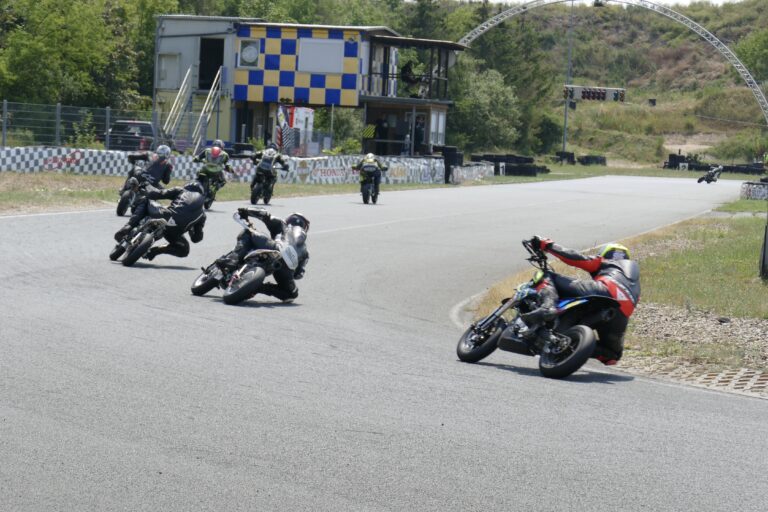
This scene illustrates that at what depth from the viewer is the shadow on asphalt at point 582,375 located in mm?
9102

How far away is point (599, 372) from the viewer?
975 centimetres

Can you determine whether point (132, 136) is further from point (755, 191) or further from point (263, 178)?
point (755, 191)

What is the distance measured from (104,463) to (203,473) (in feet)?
1.57

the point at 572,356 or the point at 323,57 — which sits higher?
the point at 323,57

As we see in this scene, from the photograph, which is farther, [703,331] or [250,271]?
[703,331]

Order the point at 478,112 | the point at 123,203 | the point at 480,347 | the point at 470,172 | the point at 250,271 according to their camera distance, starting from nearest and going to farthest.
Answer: the point at 480,347, the point at 250,271, the point at 123,203, the point at 470,172, the point at 478,112

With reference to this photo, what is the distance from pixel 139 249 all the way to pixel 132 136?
23379 millimetres

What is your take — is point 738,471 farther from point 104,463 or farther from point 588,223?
point 588,223

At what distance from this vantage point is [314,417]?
679 centimetres

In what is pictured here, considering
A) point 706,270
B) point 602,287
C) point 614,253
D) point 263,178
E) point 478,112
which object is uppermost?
point 478,112

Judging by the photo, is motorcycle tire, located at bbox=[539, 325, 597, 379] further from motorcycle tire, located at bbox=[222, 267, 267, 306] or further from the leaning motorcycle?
the leaning motorcycle

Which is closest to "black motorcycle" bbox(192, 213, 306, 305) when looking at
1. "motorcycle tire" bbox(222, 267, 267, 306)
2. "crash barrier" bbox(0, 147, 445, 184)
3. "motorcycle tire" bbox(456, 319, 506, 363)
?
"motorcycle tire" bbox(222, 267, 267, 306)

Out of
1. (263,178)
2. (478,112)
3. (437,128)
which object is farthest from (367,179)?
(478,112)

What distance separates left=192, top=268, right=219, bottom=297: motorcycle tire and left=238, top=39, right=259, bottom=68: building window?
123ft
